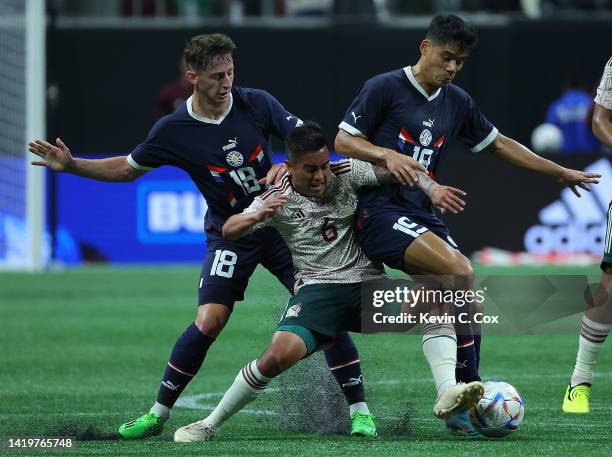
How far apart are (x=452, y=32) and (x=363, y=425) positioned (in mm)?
2026

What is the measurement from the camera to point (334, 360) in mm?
7395

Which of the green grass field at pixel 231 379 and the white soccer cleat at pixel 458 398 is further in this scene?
the green grass field at pixel 231 379

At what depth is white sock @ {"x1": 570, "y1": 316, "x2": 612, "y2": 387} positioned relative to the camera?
8.04 metres

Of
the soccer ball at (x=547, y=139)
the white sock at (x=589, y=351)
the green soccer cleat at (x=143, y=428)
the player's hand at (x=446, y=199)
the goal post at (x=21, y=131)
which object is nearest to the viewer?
the player's hand at (x=446, y=199)

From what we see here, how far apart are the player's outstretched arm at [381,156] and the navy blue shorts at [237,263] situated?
27.5 inches

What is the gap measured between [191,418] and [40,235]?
10.5 meters

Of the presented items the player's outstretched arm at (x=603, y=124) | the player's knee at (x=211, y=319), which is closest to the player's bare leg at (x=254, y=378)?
the player's knee at (x=211, y=319)

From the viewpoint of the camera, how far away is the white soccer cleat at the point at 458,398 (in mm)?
6383

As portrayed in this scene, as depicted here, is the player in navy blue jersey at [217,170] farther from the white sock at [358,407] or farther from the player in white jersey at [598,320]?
the player in white jersey at [598,320]

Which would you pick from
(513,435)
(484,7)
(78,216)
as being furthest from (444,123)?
(484,7)

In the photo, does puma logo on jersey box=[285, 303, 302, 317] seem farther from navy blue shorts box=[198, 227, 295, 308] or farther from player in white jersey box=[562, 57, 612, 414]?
player in white jersey box=[562, 57, 612, 414]

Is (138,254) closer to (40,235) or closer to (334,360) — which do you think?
(40,235)

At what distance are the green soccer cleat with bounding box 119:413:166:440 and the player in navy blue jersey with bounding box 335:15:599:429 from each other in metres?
1.38

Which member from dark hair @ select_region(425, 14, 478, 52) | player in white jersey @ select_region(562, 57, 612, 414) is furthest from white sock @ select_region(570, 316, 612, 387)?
dark hair @ select_region(425, 14, 478, 52)
